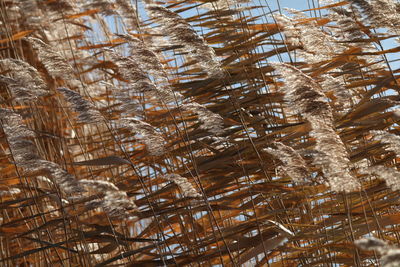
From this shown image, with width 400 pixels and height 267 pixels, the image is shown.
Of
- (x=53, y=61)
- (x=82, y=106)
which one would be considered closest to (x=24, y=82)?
(x=53, y=61)

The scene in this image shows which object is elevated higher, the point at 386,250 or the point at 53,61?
the point at 53,61

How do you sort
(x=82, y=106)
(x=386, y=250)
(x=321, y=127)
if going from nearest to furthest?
(x=386, y=250) → (x=321, y=127) → (x=82, y=106)

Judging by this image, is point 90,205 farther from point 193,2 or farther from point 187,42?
point 193,2

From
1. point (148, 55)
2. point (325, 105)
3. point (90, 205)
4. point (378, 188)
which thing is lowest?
point (378, 188)

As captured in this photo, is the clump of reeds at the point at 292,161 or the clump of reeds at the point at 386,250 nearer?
the clump of reeds at the point at 386,250

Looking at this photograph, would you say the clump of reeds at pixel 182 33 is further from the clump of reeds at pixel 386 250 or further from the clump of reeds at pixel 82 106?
the clump of reeds at pixel 386 250

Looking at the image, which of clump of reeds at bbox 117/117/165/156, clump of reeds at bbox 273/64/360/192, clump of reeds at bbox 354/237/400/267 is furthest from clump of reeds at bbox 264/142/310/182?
clump of reeds at bbox 354/237/400/267

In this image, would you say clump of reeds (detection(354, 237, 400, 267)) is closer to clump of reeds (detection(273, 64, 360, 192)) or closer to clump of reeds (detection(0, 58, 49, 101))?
clump of reeds (detection(273, 64, 360, 192))

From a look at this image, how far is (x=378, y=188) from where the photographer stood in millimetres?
1948

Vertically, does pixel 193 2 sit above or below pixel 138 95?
above

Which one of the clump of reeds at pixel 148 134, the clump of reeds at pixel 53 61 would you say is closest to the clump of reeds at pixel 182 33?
the clump of reeds at pixel 148 134

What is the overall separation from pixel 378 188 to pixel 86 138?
1.93 meters

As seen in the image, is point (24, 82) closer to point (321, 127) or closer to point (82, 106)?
point (82, 106)

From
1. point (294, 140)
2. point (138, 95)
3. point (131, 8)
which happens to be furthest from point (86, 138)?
point (294, 140)
